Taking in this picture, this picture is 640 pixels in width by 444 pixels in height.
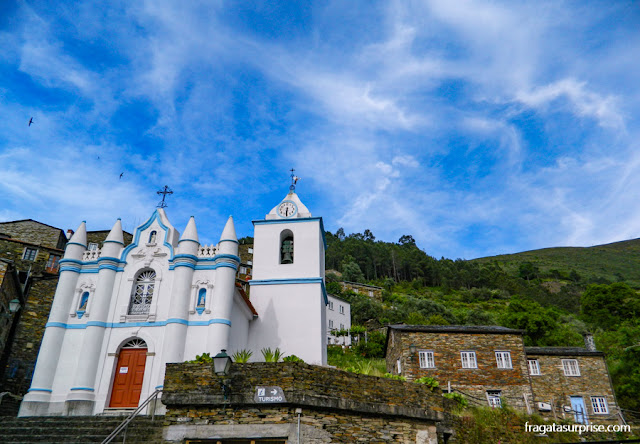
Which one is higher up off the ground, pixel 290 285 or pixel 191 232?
pixel 191 232

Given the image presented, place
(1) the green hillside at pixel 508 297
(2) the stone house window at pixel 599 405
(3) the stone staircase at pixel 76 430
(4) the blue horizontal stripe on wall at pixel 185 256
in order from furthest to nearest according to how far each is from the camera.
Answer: (1) the green hillside at pixel 508 297
(2) the stone house window at pixel 599 405
(4) the blue horizontal stripe on wall at pixel 185 256
(3) the stone staircase at pixel 76 430

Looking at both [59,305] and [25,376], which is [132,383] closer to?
[59,305]

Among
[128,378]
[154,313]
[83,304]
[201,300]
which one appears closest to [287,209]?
[201,300]

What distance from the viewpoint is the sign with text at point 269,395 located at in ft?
42.3

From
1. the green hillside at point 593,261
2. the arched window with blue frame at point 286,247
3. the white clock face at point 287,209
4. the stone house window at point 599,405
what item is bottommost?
the stone house window at point 599,405

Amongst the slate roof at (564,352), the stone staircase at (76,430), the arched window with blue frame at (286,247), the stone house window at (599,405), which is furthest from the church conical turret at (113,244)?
the stone house window at (599,405)

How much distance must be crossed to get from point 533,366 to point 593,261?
506ft

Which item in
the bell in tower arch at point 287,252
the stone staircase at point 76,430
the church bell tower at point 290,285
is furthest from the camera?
the bell in tower arch at point 287,252

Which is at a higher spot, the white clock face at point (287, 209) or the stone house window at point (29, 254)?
the stone house window at point (29, 254)

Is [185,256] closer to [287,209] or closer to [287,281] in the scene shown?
[287,281]

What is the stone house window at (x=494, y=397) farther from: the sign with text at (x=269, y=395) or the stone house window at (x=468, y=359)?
the sign with text at (x=269, y=395)

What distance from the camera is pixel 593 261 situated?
163 meters

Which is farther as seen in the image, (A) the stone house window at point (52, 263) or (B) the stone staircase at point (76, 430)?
(A) the stone house window at point (52, 263)

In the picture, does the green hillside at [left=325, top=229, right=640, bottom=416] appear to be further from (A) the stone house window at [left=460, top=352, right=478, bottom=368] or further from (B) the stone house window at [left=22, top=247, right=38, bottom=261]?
(B) the stone house window at [left=22, top=247, right=38, bottom=261]
